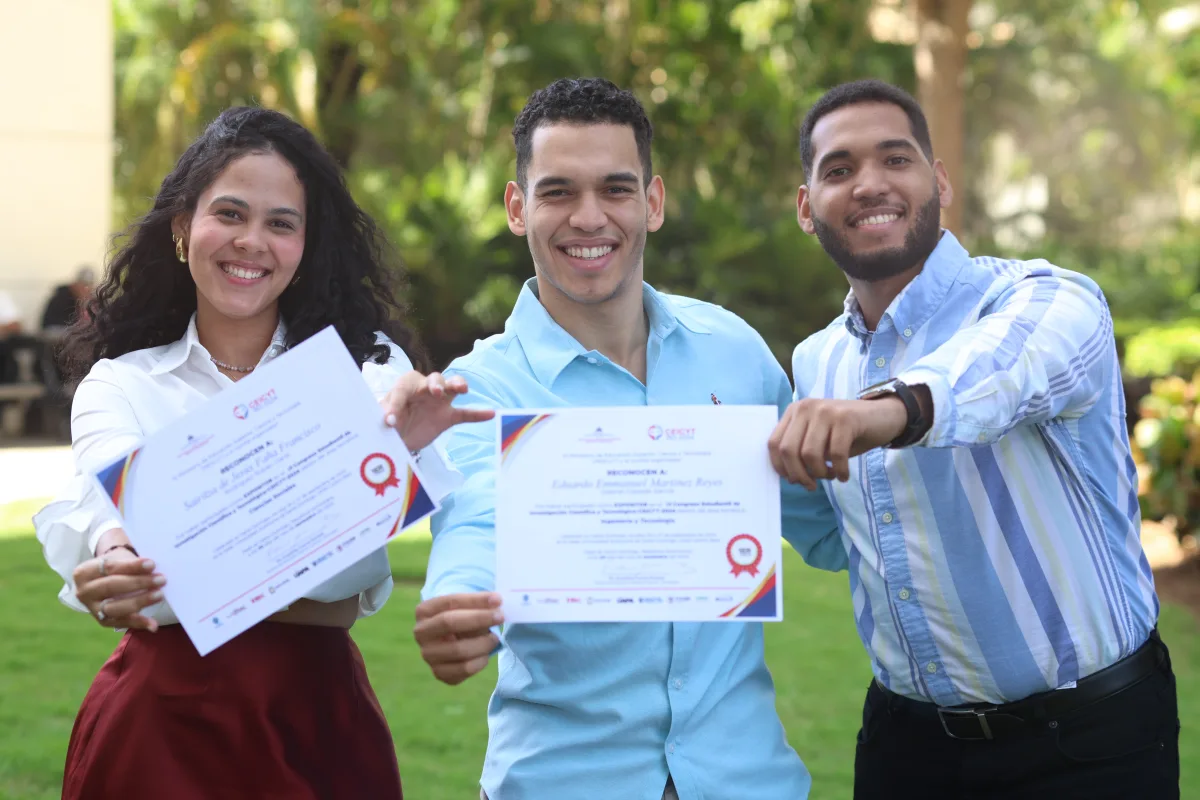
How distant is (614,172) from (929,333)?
0.75 metres

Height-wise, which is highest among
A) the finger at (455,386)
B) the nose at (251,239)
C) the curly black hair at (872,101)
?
the curly black hair at (872,101)

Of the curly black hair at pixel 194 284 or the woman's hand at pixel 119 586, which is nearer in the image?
the woman's hand at pixel 119 586

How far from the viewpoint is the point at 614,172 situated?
2.77m

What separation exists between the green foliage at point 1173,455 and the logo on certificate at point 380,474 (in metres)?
6.57

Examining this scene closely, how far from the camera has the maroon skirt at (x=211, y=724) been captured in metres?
2.70

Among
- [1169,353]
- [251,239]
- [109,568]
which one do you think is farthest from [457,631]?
[1169,353]

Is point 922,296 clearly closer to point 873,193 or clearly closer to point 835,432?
point 873,193

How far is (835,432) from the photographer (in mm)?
2225

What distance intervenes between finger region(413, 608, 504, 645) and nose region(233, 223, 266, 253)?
896 mm

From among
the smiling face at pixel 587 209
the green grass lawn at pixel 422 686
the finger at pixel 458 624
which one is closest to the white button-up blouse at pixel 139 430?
the finger at pixel 458 624

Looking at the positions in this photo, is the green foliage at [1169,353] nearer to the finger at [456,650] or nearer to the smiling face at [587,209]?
the smiling face at [587,209]

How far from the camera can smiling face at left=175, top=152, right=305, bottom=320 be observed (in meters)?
2.72

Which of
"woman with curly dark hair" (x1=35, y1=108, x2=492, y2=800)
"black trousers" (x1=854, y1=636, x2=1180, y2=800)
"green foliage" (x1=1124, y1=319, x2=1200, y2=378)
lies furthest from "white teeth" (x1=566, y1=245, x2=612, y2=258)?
"green foliage" (x1=1124, y1=319, x2=1200, y2=378)

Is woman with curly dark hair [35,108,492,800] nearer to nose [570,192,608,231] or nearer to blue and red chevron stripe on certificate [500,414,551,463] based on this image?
blue and red chevron stripe on certificate [500,414,551,463]
